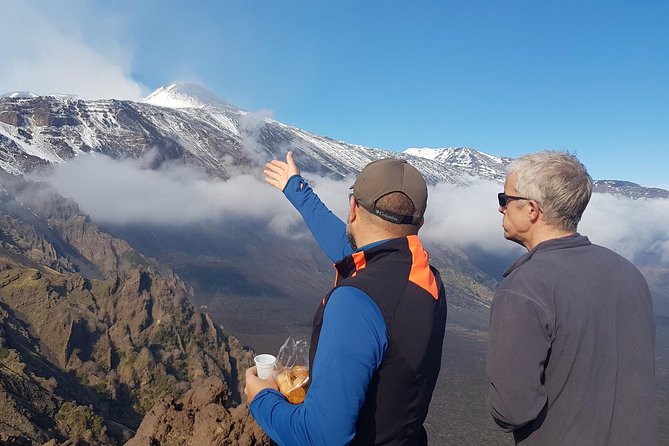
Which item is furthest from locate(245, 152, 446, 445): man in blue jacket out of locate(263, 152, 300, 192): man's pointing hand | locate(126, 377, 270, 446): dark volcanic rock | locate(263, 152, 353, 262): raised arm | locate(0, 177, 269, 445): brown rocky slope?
locate(0, 177, 269, 445): brown rocky slope

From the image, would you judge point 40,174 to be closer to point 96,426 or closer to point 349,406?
point 96,426

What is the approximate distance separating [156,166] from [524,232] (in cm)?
20827

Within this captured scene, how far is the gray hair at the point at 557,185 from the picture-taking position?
7.98ft

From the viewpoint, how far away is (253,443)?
214 inches

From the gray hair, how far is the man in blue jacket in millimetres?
627

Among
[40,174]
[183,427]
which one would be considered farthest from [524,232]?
[40,174]

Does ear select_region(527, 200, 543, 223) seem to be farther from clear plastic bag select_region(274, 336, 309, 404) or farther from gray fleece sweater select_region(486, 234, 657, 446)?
clear plastic bag select_region(274, 336, 309, 404)

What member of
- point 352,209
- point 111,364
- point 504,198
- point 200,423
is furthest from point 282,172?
point 111,364

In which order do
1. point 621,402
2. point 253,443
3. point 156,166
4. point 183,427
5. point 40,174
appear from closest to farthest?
point 621,402 → point 253,443 → point 183,427 → point 40,174 → point 156,166

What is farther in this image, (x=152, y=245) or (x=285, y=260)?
(x=285, y=260)

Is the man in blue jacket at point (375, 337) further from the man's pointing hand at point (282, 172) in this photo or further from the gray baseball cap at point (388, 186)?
the man's pointing hand at point (282, 172)

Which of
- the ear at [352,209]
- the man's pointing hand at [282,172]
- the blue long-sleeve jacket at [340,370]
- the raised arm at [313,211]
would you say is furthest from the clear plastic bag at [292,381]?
the man's pointing hand at [282,172]

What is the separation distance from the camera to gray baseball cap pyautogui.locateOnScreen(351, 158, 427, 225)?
2.23 metres

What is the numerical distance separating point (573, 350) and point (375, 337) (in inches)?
37.7
